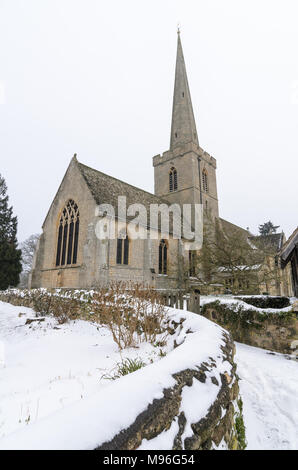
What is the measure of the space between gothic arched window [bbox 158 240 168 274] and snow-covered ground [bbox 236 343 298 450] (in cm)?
1622

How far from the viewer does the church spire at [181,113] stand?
3225cm

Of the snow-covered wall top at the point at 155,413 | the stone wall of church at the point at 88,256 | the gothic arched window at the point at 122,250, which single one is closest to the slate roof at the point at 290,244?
the snow-covered wall top at the point at 155,413

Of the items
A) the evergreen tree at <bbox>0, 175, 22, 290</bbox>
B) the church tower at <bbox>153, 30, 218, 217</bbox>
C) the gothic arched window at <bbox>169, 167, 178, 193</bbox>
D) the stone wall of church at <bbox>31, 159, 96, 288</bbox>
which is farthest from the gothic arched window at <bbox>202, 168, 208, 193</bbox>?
the evergreen tree at <bbox>0, 175, 22, 290</bbox>

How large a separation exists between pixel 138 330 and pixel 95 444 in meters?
4.65

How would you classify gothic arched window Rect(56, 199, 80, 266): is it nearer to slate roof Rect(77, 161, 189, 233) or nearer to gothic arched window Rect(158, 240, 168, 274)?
slate roof Rect(77, 161, 189, 233)

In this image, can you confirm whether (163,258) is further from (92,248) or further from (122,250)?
(92,248)

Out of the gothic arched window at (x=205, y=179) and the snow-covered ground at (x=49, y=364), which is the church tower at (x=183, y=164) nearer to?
the gothic arched window at (x=205, y=179)

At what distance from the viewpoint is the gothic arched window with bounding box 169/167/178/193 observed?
31.2 m

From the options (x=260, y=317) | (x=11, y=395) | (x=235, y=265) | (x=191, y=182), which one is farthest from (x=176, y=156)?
(x=11, y=395)

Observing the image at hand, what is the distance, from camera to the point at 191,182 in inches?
1160

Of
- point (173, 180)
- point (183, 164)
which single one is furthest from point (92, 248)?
point (183, 164)

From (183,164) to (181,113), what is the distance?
7862 mm
